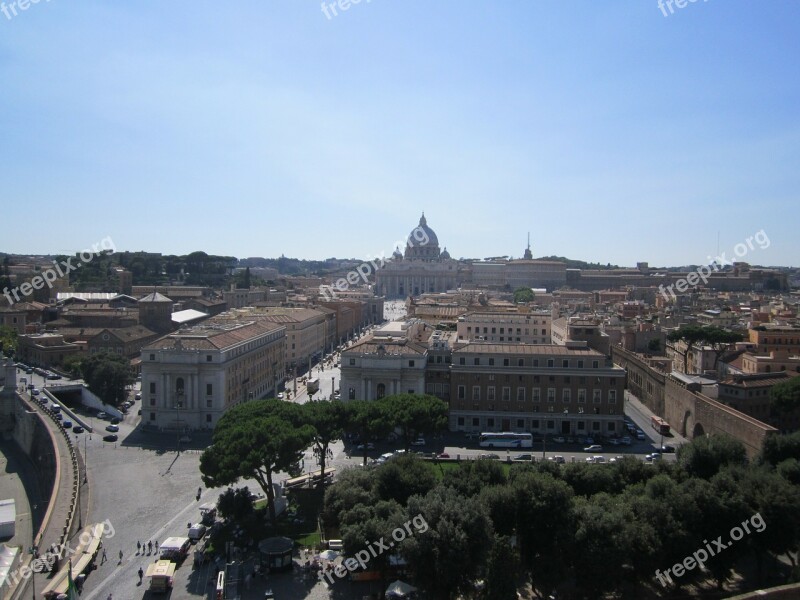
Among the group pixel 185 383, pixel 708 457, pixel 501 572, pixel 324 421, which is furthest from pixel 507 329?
pixel 501 572

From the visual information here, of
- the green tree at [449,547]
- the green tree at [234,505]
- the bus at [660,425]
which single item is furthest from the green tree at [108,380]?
the bus at [660,425]

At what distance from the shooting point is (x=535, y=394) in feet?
110

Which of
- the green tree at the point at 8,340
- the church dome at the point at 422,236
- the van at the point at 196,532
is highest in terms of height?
the church dome at the point at 422,236

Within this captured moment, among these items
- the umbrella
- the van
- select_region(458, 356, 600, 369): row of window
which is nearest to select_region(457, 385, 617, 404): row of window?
select_region(458, 356, 600, 369): row of window

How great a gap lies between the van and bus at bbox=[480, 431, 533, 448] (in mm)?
13631

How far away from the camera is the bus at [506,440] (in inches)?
1216

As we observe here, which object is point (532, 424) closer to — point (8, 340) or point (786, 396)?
point (786, 396)

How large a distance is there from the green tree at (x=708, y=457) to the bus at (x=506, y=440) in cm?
914

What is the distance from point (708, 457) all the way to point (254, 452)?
15.0m

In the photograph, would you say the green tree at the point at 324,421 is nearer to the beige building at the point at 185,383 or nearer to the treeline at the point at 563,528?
the treeline at the point at 563,528

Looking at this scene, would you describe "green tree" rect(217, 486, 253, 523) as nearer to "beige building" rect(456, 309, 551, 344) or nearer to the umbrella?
the umbrella

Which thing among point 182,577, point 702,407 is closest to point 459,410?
point 702,407

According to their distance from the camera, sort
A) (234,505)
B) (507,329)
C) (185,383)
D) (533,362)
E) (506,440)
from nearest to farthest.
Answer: (234,505) < (506,440) < (533,362) < (185,383) < (507,329)

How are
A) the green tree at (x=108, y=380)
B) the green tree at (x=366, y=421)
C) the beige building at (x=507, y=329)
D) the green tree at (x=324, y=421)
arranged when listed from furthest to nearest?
1. the beige building at (x=507, y=329)
2. the green tree at (x=108, y=380)
3. the green tree at (x=366, y=421)
4. the green tree at (x=324, y=421)
